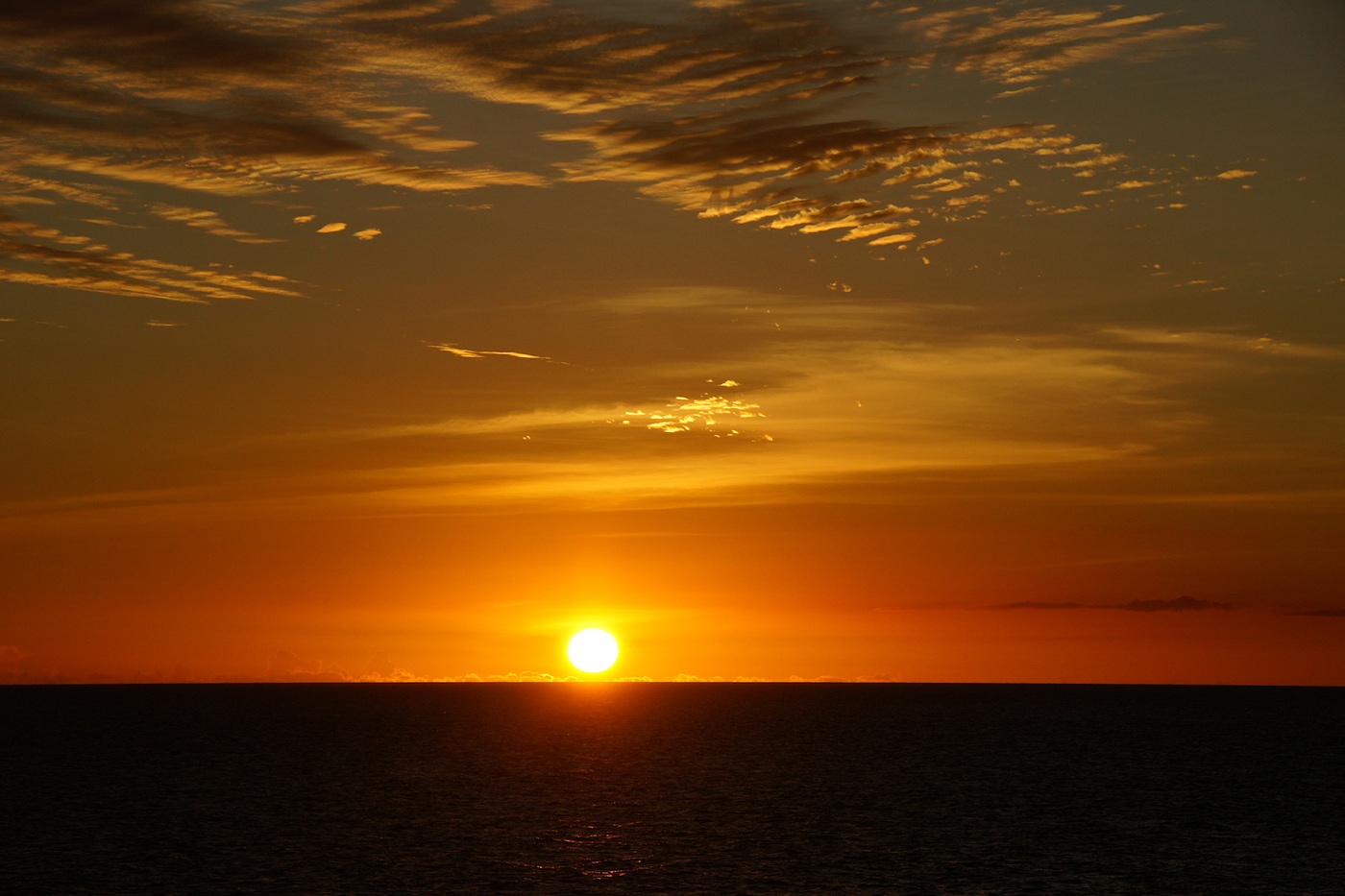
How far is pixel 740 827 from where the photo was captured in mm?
85938

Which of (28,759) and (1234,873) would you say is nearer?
(1234,873)

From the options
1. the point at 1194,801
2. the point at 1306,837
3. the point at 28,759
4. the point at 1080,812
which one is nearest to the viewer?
the point at 1306,837

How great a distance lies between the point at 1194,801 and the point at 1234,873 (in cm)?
4030

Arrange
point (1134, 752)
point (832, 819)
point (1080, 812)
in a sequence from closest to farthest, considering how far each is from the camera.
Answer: point (832, 819)
point (1080, 812)
point (1134, 752)

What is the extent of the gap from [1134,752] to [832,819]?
89.8 m

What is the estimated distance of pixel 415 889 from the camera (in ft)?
205

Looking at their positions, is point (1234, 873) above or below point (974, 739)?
below

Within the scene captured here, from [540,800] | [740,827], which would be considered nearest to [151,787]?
A: [540,800]

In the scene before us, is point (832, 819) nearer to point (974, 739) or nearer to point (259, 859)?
point (259, 859)

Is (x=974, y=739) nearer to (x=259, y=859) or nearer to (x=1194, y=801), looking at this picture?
(x=1194, y=801)

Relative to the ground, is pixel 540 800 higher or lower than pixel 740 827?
higher

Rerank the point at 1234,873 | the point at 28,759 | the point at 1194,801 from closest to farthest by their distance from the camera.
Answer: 1. the point at 1234,873
2. the point at 1194,801
3. the point at 28,759

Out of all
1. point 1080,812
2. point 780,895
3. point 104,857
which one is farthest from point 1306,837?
point 104,857

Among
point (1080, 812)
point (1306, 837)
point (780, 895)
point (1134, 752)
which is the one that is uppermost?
point (1134, 752)
